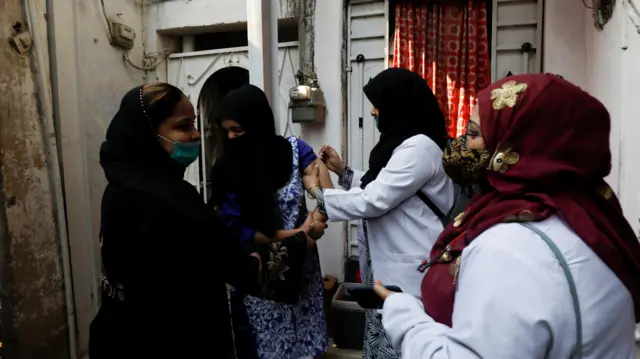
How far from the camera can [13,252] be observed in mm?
2574

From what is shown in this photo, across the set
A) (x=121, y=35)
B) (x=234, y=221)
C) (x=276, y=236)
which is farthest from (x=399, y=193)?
(x=121, y=35)

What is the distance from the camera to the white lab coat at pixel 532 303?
71 centimetres

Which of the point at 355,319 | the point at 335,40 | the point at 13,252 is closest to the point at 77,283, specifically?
the point at 13,252

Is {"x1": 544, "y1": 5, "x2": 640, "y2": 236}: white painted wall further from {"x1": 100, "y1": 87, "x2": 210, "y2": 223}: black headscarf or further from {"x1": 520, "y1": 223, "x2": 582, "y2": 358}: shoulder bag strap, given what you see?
{"x1": 100, "y1": 87, "x2": 210, "y2": 223}: black headscarf

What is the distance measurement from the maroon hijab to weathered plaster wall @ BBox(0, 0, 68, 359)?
2.77 m

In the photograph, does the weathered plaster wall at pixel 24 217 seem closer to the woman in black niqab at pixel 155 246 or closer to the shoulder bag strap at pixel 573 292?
the woman in black niqab at pixel 155 246

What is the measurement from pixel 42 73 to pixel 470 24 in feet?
10.5

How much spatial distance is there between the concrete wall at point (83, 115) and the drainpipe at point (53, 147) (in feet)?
0.09

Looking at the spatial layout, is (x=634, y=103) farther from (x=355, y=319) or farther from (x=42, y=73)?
(x=42, y=73)

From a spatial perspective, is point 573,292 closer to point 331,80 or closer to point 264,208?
point 264,208

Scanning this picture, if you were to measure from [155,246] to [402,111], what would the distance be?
3.71ft

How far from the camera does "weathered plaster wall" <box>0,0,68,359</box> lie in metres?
2.54

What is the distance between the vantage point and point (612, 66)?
8.08ft

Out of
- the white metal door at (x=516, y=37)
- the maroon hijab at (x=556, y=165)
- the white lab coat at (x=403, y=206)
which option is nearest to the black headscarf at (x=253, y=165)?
the white lab coat at (x=403, y=206)
